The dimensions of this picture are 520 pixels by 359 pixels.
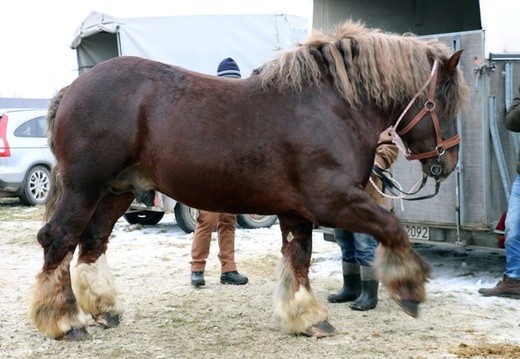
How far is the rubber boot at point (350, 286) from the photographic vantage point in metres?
6.13

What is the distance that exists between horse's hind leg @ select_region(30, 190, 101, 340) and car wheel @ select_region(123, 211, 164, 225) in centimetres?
656

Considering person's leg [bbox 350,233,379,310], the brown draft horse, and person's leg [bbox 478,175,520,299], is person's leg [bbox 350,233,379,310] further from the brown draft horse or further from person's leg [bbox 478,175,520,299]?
person's leg [bbox 478,175,520,299]

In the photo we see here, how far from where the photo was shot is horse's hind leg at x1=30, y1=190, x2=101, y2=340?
485cm

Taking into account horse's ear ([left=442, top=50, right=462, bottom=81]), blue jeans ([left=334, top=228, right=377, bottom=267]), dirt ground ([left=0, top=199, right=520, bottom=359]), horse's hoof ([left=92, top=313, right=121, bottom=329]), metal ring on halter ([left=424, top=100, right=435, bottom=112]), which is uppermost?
horse's ear ([left=442, top=50, right=462, bottom=81])

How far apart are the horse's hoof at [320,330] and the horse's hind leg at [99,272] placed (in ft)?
4.84

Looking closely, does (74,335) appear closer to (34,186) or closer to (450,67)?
(450,67)

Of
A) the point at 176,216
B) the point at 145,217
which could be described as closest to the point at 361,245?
the point at 176,216

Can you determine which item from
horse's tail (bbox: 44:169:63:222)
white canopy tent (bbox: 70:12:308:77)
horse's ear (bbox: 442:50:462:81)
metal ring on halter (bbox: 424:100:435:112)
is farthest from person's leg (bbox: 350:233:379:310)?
white canopy tent (bbox: 70:12:308:77)

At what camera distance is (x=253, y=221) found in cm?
1091

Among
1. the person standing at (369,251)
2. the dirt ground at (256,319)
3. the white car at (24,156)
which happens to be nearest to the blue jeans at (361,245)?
the person standing at (369,251)

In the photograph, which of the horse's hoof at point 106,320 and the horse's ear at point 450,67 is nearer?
the horse's ear at point 450,67

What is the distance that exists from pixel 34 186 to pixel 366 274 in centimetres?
1060

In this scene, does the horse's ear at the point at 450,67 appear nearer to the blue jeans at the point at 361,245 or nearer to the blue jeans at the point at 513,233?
the blue jeans at the point at 361,245

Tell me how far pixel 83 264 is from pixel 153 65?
159 cm
